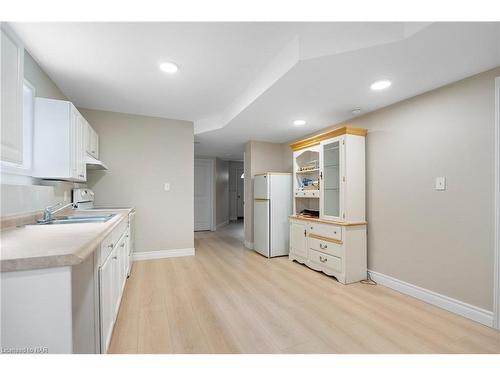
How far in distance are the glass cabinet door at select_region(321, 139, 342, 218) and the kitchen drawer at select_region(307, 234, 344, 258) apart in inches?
14.1

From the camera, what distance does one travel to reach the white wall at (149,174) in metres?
3.43

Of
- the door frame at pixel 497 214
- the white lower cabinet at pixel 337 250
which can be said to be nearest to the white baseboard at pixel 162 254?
the white lower cabinet at pixel 337 250

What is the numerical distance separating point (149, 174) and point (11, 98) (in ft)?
7.29

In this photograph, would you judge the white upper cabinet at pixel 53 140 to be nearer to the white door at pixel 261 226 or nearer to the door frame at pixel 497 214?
the white door at pixel 261 226

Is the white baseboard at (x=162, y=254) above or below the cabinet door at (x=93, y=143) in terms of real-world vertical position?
below

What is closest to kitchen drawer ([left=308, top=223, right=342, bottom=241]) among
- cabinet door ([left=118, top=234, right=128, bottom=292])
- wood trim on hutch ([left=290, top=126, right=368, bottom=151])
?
wood trim on hutch ([left=290, top=126, right=368, bottom=151])

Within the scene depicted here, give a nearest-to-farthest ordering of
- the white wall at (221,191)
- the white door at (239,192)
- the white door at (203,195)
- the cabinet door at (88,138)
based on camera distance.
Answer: the cabinet door at (88,138), the white door at (203,195), the white wall at (221,191), the white door at (239,192)

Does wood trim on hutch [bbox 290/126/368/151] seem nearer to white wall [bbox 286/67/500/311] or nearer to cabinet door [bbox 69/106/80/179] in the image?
white wall [bbox 286/67/500/311]

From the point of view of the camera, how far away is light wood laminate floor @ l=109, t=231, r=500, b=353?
5.31 ft

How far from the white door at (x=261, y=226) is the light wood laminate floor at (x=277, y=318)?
0.91 metres

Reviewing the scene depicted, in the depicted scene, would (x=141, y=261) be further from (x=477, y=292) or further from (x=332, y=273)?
(x=477, y=292)

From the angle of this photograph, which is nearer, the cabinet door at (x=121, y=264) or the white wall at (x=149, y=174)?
the cabinet door at (x=121, y=264)

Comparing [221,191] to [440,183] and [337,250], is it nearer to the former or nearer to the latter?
[337,250]
